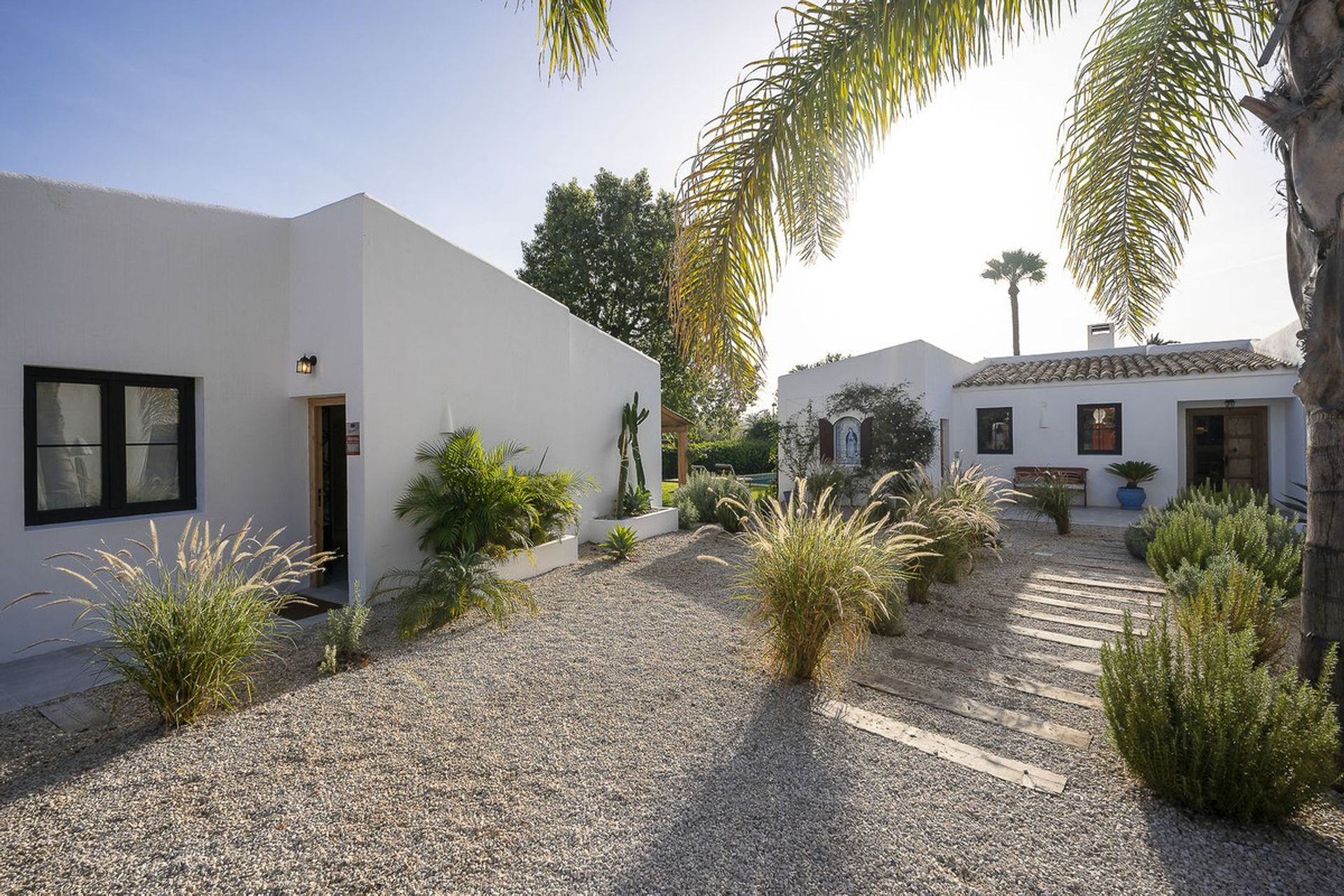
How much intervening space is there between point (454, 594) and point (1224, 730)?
16.8ft

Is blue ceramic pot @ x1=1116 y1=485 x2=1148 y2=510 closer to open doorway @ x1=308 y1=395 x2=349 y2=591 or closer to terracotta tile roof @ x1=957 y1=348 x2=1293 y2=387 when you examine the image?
terracotta tile roof @ x1=957 y1=348 x2=1293 y2=387

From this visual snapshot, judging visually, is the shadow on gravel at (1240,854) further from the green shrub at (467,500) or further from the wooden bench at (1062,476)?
the wooden bench at (1062,476)

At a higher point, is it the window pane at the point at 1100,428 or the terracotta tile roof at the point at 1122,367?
the terracotta tile roof at the point at 1122,367

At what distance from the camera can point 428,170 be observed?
22.6 feet

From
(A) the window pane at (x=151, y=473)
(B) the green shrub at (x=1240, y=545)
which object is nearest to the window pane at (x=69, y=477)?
(A) the window pane at (x=151, y=473)

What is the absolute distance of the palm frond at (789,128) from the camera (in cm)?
343

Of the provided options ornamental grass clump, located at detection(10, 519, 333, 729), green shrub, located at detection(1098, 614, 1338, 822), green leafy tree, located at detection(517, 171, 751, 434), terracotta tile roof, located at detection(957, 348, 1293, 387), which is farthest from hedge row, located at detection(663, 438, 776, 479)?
green shrub, located at detection(1098, 614, 1338, 822)

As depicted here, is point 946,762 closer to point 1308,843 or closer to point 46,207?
point 1308,843

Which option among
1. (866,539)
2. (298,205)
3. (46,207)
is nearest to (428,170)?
(298,205)

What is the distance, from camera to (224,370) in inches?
234

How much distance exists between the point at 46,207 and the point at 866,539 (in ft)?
23.1

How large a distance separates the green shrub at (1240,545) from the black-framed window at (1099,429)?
22.7ft

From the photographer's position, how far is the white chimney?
1529 cm

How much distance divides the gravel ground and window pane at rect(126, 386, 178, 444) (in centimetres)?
254
